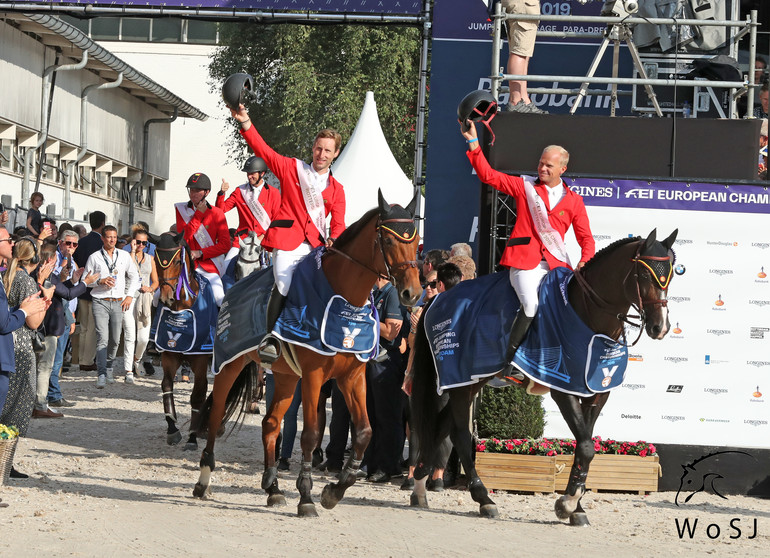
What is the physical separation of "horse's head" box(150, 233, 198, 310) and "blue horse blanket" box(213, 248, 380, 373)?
10.4 ft

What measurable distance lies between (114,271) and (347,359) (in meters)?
8.61

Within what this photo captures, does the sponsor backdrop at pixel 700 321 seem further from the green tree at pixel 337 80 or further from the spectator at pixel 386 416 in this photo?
the green tree at pixel 337 80

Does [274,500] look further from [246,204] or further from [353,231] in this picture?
[246,204]

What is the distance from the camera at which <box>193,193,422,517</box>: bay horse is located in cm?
823

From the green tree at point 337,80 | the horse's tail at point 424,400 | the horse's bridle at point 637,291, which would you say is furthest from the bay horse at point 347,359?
the green tree at point 337,80

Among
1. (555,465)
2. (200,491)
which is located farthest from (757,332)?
(200,491)

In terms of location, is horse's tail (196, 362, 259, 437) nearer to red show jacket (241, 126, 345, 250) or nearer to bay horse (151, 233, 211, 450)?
red show jacket (241, 126, 345, 250)

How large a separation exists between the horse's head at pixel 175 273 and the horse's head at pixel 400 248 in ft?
14.5

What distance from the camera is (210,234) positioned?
41.1 ft

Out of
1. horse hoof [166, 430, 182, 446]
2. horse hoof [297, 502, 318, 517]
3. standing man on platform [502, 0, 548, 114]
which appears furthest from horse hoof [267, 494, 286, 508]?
standing man on platform [502, 0, 548, 114]

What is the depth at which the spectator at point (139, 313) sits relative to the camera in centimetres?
1722

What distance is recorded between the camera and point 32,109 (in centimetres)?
2772

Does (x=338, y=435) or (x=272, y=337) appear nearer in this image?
(x=272, y=337)

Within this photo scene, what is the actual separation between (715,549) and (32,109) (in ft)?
76.4
